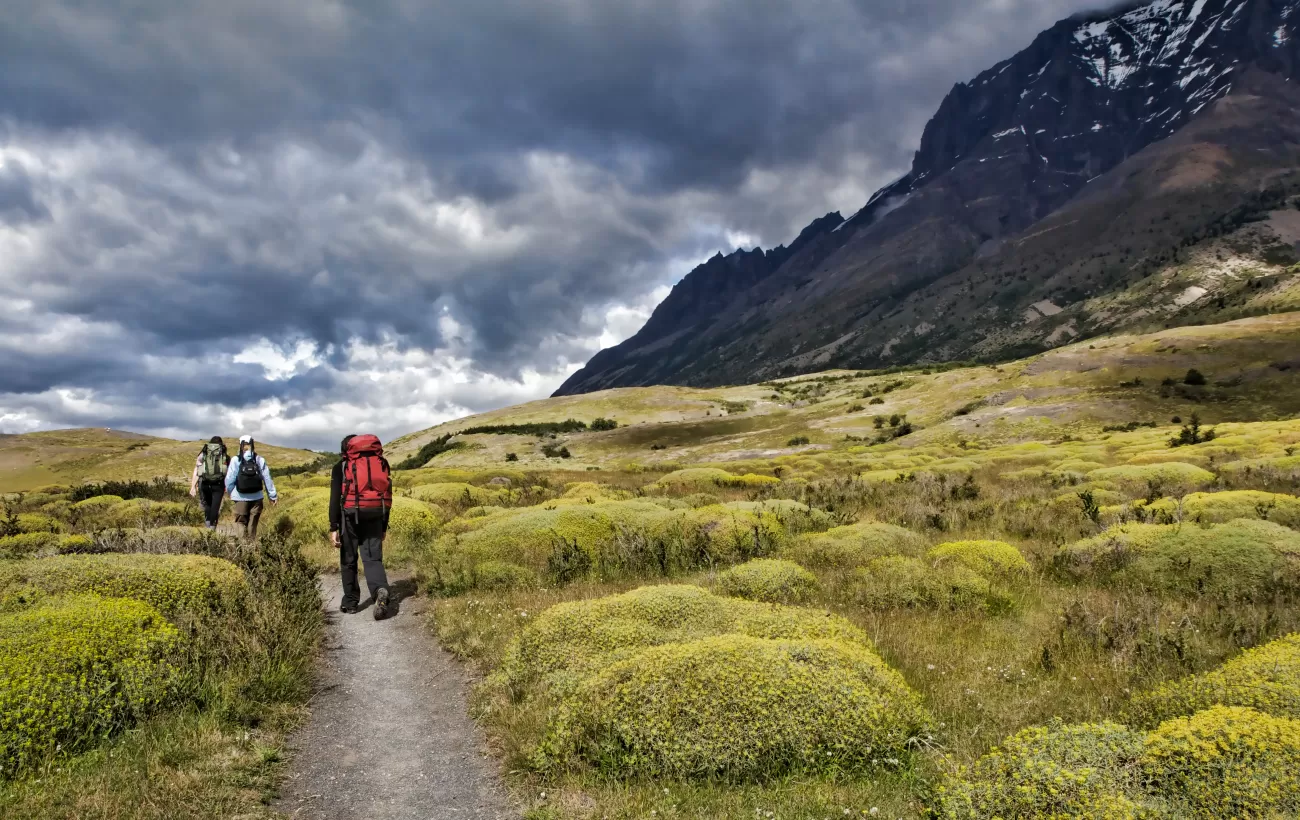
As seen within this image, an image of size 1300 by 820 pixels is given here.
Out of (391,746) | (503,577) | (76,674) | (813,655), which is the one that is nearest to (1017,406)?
(503,577)

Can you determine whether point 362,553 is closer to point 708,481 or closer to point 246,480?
point 246,480

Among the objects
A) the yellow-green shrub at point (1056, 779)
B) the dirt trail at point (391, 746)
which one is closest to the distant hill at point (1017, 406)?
the dirt trail at point (391, 746)

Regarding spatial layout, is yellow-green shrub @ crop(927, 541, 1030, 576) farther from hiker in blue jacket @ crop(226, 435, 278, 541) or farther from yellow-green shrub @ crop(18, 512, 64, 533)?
yellow-green shrub @ crop(18, 512, 64, 533)

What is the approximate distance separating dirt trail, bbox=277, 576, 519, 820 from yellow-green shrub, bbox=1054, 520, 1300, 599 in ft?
34.4

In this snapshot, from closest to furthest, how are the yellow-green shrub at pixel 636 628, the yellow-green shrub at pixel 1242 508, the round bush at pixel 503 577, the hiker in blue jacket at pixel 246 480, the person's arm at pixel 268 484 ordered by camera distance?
the yellow-green shrub at pixel 636 628, the round bush at pixel 503 577, the yellow-green shrub at pixel 1242 508, the person's arm at pixel 268 484, the hiker in blue jacket at pixel 246 480

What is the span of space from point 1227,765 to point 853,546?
355 inches

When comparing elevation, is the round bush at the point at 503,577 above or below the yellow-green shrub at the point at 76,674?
below

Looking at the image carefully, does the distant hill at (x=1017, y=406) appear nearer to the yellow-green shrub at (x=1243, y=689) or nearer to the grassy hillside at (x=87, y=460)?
the grassy hillside at (x=87, y=460)

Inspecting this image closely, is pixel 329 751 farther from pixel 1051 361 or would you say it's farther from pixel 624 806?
pixel 1051 361

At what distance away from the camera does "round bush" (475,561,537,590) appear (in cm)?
1241

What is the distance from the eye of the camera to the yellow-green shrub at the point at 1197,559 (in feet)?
29.9

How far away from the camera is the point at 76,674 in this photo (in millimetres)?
5898

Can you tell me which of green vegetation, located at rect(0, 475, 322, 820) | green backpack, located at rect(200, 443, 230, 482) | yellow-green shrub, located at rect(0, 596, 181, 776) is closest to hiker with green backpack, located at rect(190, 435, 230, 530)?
green backpack, located at rect(200, 443, 230, 482)

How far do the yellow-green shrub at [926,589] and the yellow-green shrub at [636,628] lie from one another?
2.62 metres
